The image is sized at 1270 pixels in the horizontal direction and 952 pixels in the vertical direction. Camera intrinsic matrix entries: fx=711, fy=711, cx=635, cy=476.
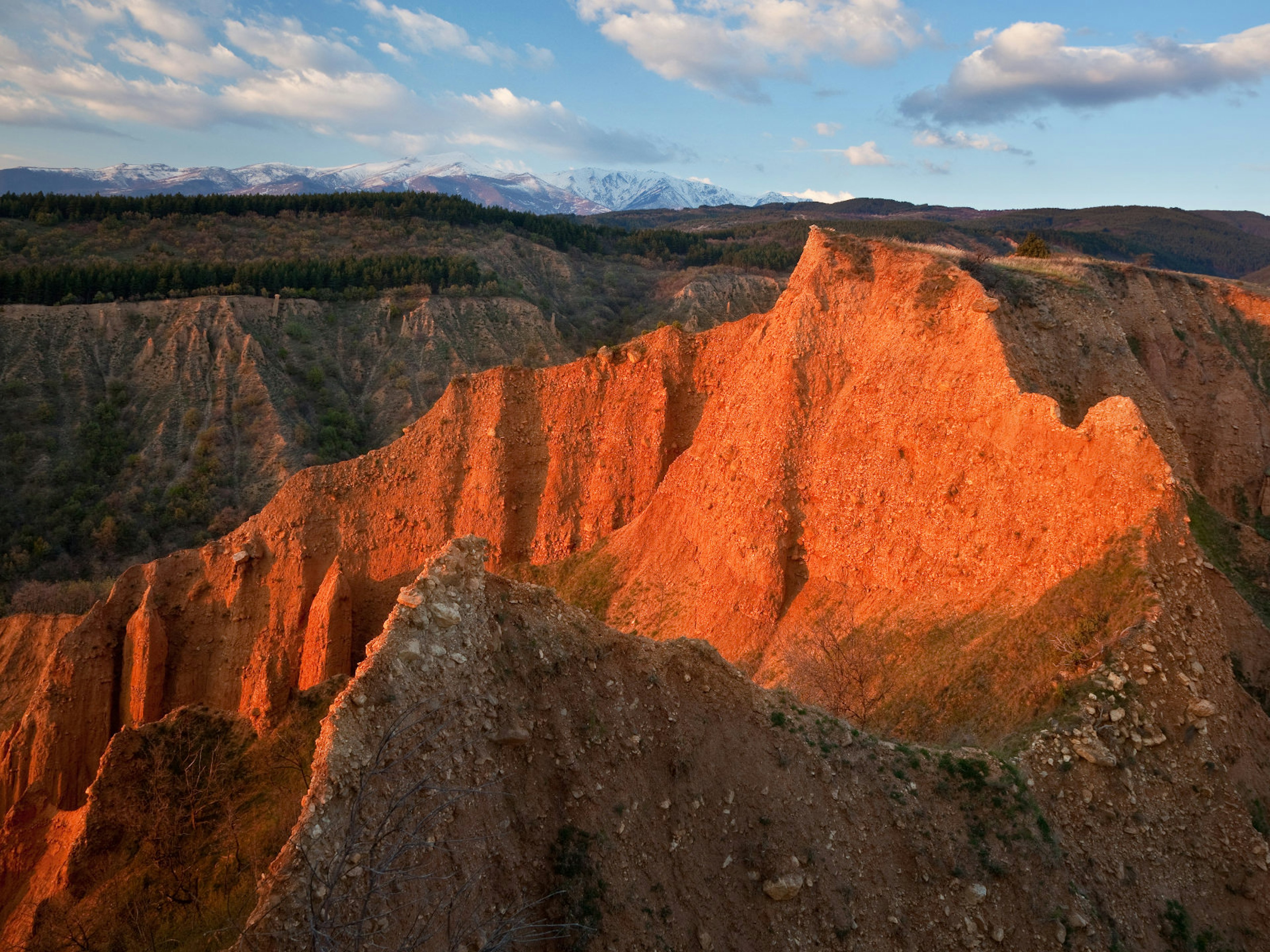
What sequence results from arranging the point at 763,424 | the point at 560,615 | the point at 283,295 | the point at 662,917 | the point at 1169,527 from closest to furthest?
the point at 662,917 → the point at 560,615 → the point at 1169,527 → the point at 763,424 → the point at 283,295

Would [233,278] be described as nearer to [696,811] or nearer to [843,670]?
[843,670]

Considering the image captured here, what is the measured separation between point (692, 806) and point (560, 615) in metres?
3.85

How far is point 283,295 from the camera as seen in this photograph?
233 ft

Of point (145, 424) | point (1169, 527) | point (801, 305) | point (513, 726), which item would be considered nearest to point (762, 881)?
point (513, 726)

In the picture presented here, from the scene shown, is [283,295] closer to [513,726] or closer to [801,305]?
[801,305]

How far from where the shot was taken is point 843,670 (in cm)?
1884

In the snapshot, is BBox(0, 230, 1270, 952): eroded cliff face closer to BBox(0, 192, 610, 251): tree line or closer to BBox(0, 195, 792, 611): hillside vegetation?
BBox(0, 195, 792, 611): hillside vegetation

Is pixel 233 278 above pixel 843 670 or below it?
above

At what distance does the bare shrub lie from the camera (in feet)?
59.0

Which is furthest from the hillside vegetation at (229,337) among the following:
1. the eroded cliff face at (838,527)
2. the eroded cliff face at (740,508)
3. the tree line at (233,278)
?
the eroded cliff face at (740,508)

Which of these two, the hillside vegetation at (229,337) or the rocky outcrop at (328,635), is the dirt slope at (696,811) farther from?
the hillside vegetation at (229,337)

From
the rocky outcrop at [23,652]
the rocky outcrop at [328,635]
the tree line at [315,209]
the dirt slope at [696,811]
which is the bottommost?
the rocky outcrop at [23,652]

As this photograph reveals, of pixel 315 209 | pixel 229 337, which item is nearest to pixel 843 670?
pixel 229 337

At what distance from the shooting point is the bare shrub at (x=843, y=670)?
18.0 meters
